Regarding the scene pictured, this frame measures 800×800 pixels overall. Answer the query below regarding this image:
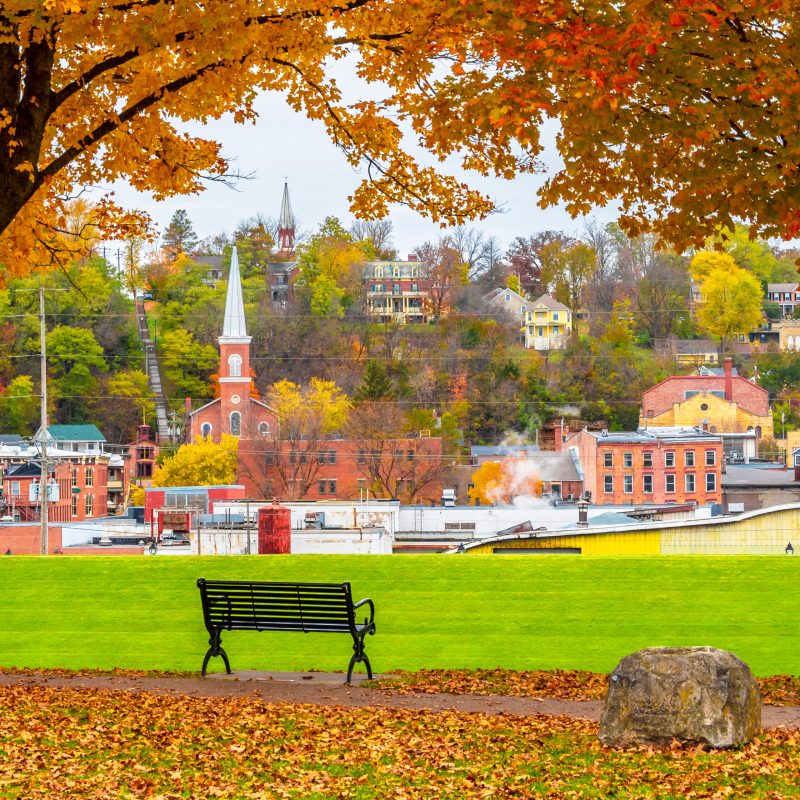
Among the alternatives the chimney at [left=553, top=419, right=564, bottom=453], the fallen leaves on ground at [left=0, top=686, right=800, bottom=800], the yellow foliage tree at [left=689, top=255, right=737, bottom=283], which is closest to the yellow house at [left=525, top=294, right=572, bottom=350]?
the yellow foliage tree at [left=689, top=255, right=737, bottom=283]

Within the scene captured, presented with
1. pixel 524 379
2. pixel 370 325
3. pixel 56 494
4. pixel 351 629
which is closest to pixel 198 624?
pixel 351 629

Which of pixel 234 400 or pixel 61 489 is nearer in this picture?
pixel 61 489

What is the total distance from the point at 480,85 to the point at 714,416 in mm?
89480

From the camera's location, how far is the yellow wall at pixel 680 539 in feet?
103

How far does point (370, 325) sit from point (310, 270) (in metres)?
13.8

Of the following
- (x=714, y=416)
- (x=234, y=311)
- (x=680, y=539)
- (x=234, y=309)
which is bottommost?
(x=680, y=539)

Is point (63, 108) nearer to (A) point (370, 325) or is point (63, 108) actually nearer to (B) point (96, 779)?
(B) point (96, 779)

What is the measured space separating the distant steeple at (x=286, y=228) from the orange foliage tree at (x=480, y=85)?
132 m

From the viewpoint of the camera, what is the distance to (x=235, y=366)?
335 ft

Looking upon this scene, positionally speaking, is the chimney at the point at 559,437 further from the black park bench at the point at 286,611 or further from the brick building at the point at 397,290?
the black park bench at the point at 286,611

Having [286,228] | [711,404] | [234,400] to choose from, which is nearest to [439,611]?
[711,404]

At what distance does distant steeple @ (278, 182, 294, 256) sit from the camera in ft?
490

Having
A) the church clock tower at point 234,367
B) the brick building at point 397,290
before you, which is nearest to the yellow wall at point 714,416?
the church clock tower at point 234,367

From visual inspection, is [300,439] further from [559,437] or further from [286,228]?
[286,228]
